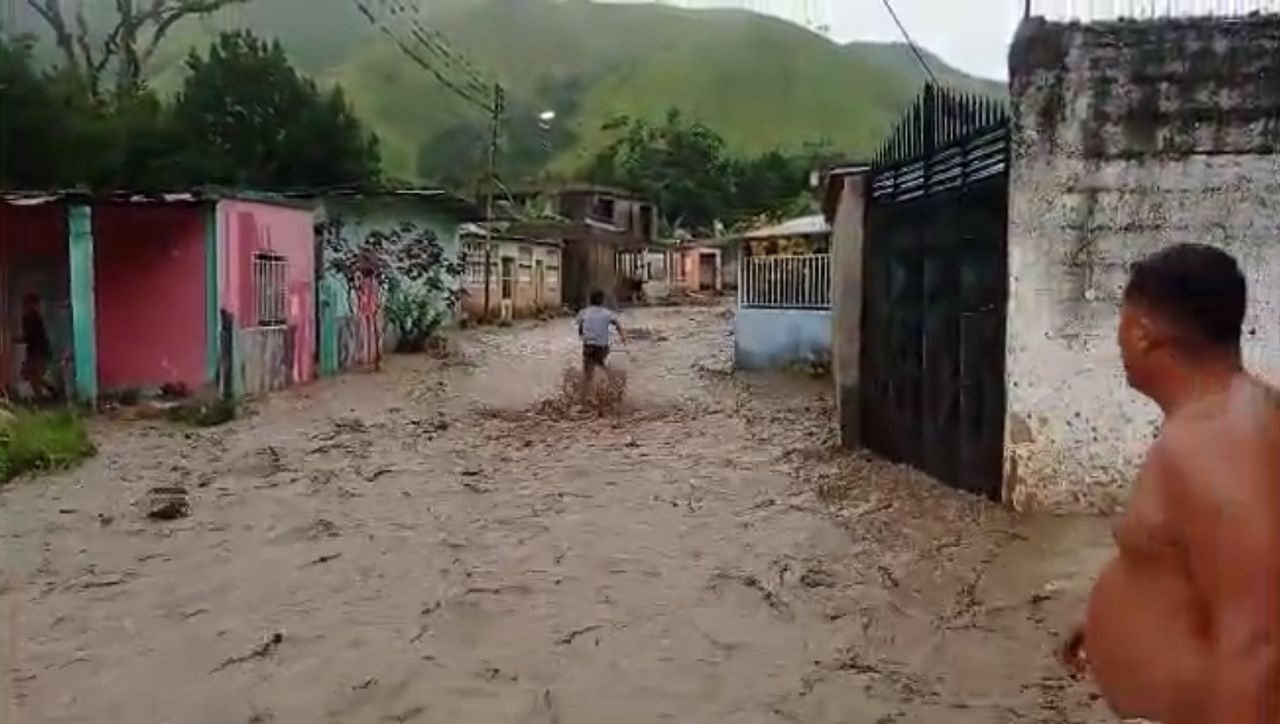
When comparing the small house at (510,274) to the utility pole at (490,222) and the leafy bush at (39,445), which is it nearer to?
the utility pole at (490,222)

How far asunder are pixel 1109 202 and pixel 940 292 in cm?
177

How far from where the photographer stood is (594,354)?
1731 cm

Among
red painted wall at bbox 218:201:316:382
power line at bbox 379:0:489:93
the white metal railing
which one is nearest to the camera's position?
red painted wall at bbox 218:201:316:382

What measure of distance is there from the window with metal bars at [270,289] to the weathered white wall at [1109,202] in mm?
13160

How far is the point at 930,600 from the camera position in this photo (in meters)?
7.22

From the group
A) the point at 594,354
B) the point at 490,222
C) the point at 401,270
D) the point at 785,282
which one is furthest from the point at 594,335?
the point at 490,222

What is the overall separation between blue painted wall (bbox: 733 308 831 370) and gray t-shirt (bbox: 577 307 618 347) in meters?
5.77

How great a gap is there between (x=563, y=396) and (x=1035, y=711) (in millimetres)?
12867

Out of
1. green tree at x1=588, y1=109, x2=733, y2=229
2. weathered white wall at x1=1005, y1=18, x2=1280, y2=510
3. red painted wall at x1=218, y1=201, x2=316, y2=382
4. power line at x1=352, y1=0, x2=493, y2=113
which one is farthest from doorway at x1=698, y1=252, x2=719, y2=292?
weathered white wall at x1=1005, y1=18, x2=1280, y2=510

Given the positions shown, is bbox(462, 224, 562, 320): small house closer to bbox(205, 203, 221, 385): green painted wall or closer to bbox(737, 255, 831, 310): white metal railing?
bbox(737, 255, 831, 310): white metal railing

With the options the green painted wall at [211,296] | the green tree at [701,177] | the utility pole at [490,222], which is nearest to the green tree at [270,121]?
the utility pole at [490,222]

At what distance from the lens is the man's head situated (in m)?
2.57

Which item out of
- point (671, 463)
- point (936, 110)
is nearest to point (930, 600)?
point (936, 110)

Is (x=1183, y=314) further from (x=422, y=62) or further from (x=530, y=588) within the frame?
(x=422, y=62)
